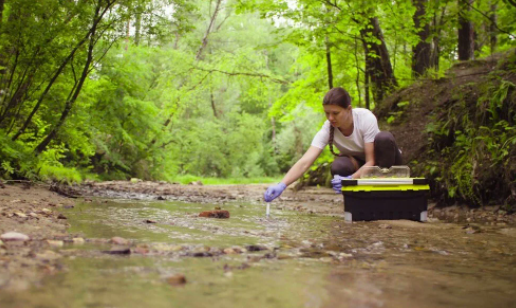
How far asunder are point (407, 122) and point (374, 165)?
3.37 meters

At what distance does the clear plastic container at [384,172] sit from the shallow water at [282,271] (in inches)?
37.2

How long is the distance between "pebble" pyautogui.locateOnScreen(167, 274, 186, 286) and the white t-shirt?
3050 mm

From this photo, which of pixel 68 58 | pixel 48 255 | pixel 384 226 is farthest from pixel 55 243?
pixel 68 58

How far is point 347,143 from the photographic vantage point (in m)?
4.73

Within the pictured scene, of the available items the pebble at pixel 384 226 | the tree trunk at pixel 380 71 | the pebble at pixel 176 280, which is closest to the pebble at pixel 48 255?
the pebble at pixel 176 280

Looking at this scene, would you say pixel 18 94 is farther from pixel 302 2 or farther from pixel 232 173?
pixel 232 173

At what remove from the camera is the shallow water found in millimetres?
1525

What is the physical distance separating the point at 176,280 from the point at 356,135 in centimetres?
320

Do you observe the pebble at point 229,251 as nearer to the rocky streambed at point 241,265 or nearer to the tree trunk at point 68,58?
the rocky streambed at point 241,265

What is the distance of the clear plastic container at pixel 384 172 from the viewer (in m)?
4.28

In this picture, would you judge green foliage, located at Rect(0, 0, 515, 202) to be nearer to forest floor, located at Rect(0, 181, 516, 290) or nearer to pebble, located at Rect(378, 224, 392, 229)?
forest floor, located at Rect(0, 181, 516, 290)

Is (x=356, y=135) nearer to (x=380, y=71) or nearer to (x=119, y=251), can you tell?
(x=119, y=251)

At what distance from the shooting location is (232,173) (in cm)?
3073

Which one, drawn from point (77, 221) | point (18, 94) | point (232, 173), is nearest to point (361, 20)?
point (18, 94)
